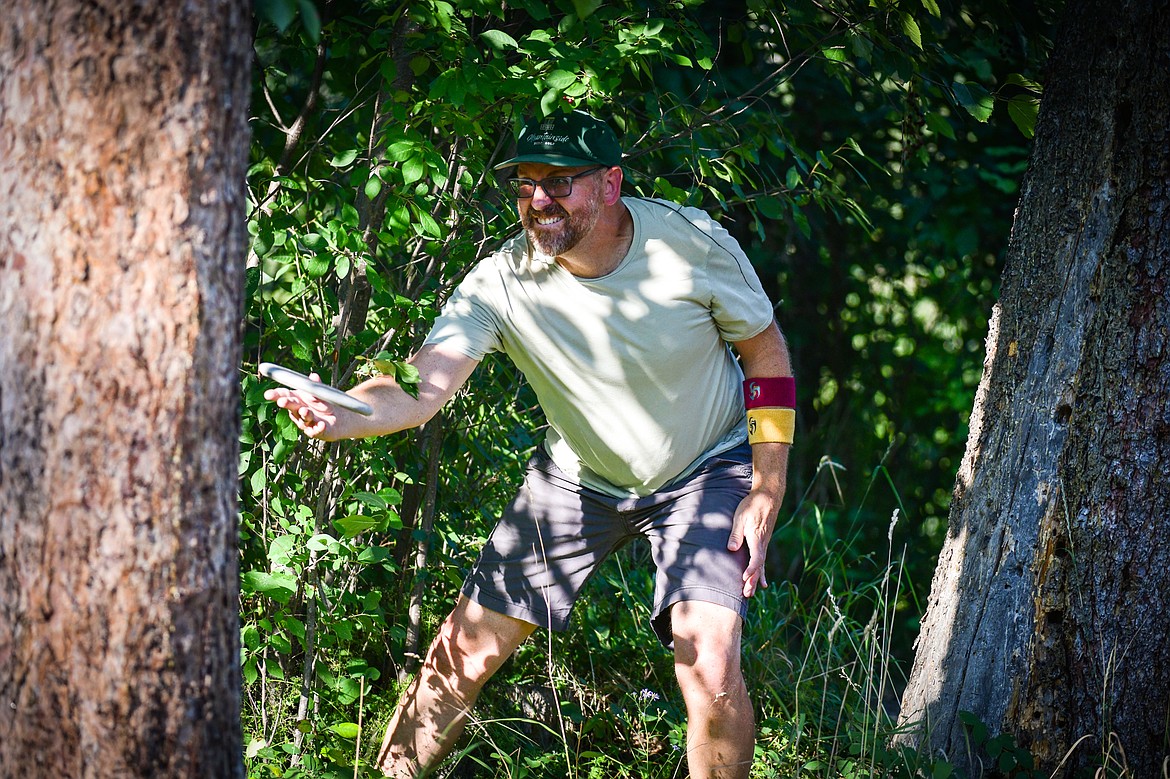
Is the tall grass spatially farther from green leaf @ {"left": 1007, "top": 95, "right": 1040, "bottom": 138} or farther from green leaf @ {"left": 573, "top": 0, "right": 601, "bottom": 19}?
green leaf @ {"left": 573, "top": 0, "right": 601, "bottom": 19}

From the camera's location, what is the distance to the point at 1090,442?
293 centimetres

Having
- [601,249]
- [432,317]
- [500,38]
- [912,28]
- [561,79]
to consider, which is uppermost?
[912,28]

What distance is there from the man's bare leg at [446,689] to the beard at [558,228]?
1.09 meters

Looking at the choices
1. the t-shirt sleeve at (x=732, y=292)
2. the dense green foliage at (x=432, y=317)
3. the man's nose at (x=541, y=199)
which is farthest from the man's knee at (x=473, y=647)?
the man's nose at (x=541, y=199)

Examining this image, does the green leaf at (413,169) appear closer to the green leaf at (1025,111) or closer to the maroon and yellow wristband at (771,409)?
the maroon and yellow wristband at (771,409)

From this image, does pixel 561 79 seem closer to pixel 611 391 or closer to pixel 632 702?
pixel 611 391

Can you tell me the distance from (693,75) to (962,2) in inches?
68.9

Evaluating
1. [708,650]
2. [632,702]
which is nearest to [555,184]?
[708,650]

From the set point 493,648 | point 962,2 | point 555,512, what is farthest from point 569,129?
point 962,2

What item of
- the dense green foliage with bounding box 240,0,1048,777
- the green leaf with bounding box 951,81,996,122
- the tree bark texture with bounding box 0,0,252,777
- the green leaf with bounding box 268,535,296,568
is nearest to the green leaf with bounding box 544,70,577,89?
the dense green foliage with bounding box 240,0,1048,777

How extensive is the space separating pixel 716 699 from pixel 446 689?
823 millimetres

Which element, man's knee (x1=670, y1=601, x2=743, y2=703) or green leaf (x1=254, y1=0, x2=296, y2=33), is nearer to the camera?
green leaf (x1=254, y1=0, x2=296, y2=33)

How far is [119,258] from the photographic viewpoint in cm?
163

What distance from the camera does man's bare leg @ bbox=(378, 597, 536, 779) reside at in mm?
3188
